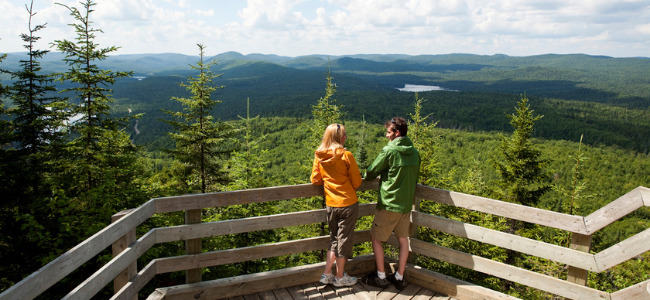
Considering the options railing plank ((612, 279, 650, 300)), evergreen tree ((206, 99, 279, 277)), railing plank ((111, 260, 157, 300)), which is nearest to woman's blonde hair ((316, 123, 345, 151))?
railing plank ((111, 260, 157, 300))

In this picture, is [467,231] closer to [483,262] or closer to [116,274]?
[483,262]

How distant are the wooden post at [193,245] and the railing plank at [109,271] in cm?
36

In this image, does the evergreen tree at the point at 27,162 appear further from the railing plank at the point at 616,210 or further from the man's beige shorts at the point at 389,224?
the railing plank at the point at 616,210

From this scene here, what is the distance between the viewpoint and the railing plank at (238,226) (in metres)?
3.47

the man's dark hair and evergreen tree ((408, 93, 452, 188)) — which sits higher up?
the man's dark hair

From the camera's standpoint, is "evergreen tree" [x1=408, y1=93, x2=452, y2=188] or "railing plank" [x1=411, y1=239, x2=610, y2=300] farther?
"evergreen tree" [x1=408, y1=93, x2=452, y2=188]

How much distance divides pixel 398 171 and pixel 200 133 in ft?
26.7

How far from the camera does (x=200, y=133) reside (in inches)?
423

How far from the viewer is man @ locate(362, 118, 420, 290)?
3.87m

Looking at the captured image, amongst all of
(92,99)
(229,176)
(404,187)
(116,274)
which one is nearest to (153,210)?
(116,274)

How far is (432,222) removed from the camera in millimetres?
4148

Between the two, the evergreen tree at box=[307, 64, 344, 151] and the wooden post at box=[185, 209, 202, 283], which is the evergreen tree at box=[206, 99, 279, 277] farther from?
the wooden post at box=[185, 209, 202, 283]

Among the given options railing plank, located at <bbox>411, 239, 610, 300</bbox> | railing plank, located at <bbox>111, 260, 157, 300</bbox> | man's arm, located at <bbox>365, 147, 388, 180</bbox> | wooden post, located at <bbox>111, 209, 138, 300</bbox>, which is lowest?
railing plank, located at <bbox>411, 239, 610, 300</bbox>

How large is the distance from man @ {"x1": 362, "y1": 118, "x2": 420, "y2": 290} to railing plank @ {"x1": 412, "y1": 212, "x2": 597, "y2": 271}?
1.05 feet
